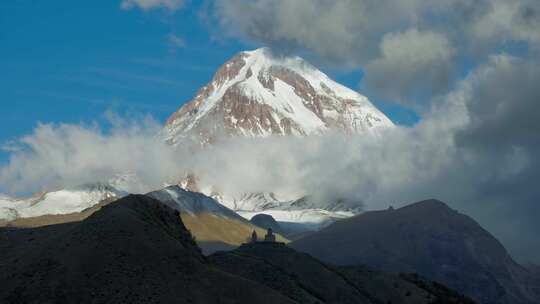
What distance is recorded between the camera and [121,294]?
13550 cm

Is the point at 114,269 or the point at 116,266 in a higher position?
the point at 116,266

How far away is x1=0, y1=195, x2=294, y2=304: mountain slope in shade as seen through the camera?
136375mm

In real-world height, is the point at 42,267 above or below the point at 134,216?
below

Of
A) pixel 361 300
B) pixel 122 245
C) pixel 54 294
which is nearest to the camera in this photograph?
pixel 54 294

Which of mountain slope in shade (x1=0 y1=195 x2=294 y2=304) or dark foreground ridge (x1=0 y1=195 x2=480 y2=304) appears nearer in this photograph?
mountain slope in shade (x1=0 y1=195 x2=294 y2=304)

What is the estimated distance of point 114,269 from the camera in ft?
464

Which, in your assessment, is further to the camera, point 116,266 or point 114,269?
point 116,266

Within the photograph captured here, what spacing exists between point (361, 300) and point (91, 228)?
65062 millimetres

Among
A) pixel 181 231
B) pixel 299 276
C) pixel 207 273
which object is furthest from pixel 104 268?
pixel 299 276

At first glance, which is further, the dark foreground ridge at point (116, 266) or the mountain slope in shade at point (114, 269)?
the dark foreground ridge at point (116, 266)

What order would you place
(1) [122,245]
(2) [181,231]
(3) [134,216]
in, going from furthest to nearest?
(2) [181,231]
(3) [134,216]
(1) [122,245]

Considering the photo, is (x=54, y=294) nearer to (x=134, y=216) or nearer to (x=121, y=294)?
(x=121, y=294)

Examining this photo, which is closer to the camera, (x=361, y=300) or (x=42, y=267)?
(x=42, y=267)

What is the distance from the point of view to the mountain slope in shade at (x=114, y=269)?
136 metres
